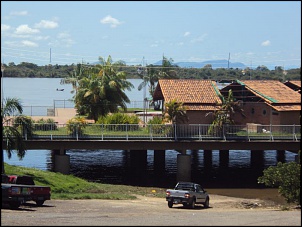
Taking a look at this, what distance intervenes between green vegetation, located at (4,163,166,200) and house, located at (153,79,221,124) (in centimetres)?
1038

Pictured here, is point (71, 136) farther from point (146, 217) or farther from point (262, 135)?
point (146, 217)

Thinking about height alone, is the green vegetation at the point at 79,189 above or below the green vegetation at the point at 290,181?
below

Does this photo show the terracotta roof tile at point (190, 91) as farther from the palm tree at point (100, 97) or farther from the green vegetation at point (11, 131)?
the green vegetation at point (11, 131)

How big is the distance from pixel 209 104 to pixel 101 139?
10.6 metres

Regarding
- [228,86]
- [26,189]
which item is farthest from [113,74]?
[26,189]

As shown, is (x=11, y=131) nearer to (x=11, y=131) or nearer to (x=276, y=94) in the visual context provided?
(x=11, y=131)

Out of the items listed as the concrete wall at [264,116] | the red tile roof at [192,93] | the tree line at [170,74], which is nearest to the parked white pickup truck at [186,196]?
the red tile roof at [192,93]

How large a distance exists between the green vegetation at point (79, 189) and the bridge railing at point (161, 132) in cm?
500

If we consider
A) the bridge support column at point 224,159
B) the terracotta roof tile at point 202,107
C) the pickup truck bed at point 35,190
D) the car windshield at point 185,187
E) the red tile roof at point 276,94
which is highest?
the red tile roof at point 276,94

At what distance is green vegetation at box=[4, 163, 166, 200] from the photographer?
125 ft

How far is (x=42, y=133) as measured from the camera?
Answer: 49.6m

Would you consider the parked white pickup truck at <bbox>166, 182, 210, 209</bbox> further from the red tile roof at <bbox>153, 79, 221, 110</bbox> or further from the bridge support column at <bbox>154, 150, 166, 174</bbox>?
the bridge support column at <bbox>154, 150, 166, 174</bbox>

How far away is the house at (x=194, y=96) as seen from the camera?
54875 mm

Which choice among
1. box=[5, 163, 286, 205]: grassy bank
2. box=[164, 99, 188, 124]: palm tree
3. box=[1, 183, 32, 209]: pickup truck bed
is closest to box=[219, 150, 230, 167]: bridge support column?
box=[164, 99, 188, 124]: palm tree
